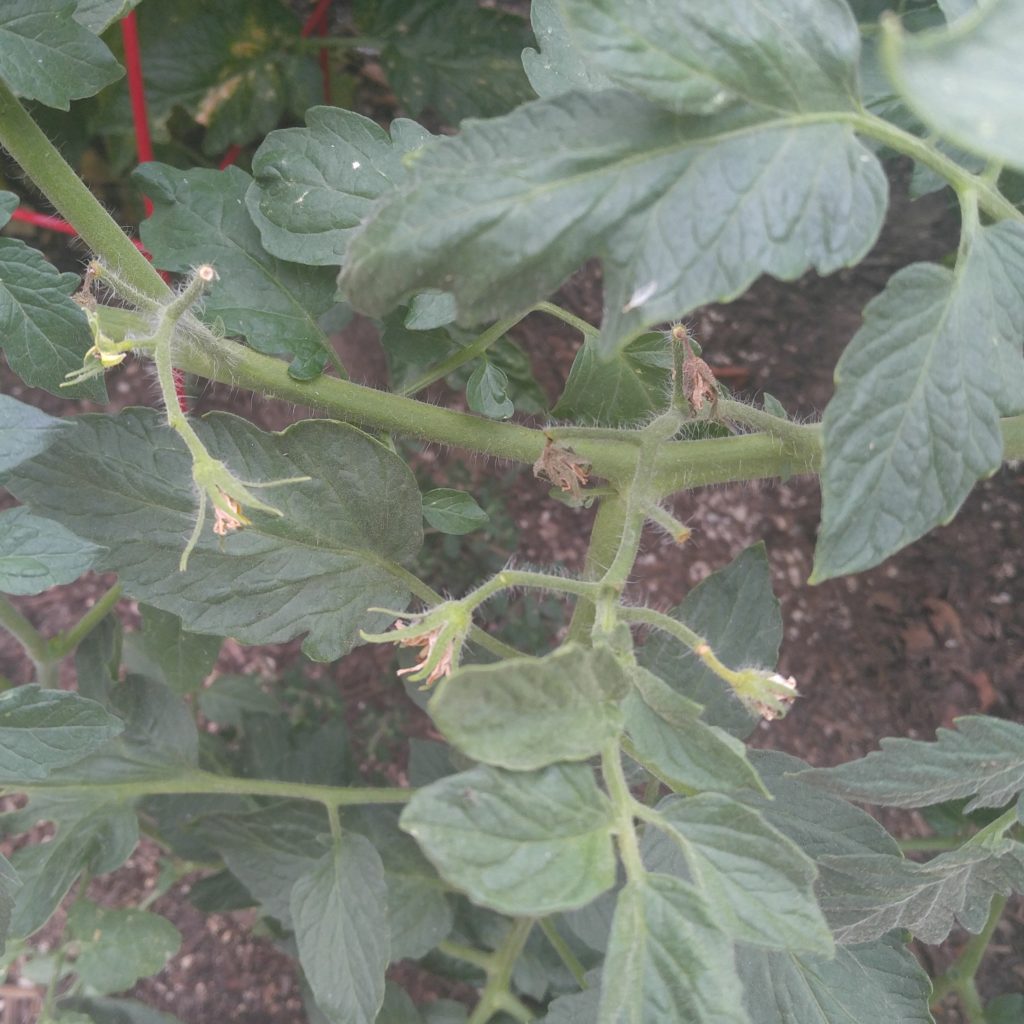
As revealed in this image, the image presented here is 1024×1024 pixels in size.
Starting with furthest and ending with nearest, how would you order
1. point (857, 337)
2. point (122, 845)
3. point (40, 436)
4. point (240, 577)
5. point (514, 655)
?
point (122, 845), point (514, 655), point (240, 577), point (40, 436), point (857, 337)

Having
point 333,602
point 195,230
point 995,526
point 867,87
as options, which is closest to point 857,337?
point 867,87

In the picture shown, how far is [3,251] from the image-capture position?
68 cm

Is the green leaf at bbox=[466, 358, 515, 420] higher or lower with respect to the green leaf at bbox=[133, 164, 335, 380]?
lower

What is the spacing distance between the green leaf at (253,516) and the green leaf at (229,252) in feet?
0.39

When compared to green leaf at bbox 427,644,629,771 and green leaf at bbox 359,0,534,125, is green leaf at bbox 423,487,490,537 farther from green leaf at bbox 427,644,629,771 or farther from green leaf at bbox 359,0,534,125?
green leaf at bbox 359,0,534,125

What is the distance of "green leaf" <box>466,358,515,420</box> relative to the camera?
2.61 ft

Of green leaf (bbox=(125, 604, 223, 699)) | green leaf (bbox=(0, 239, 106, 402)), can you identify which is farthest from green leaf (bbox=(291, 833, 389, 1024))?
green leaf (bbox=(0, 239, 106, 402))

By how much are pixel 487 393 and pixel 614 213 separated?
0.36 metres

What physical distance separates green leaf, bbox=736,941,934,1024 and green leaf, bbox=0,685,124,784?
0.51 meters

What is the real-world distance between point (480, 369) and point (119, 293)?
292 mm

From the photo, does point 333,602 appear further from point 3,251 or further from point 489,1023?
point 489,1023

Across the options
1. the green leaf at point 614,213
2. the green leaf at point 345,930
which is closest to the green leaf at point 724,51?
the green leaf at point 614,213

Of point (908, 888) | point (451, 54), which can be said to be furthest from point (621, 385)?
point (451, 54)

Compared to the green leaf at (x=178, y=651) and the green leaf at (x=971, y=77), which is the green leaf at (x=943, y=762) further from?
the green leaf at (x=178, y=651)
